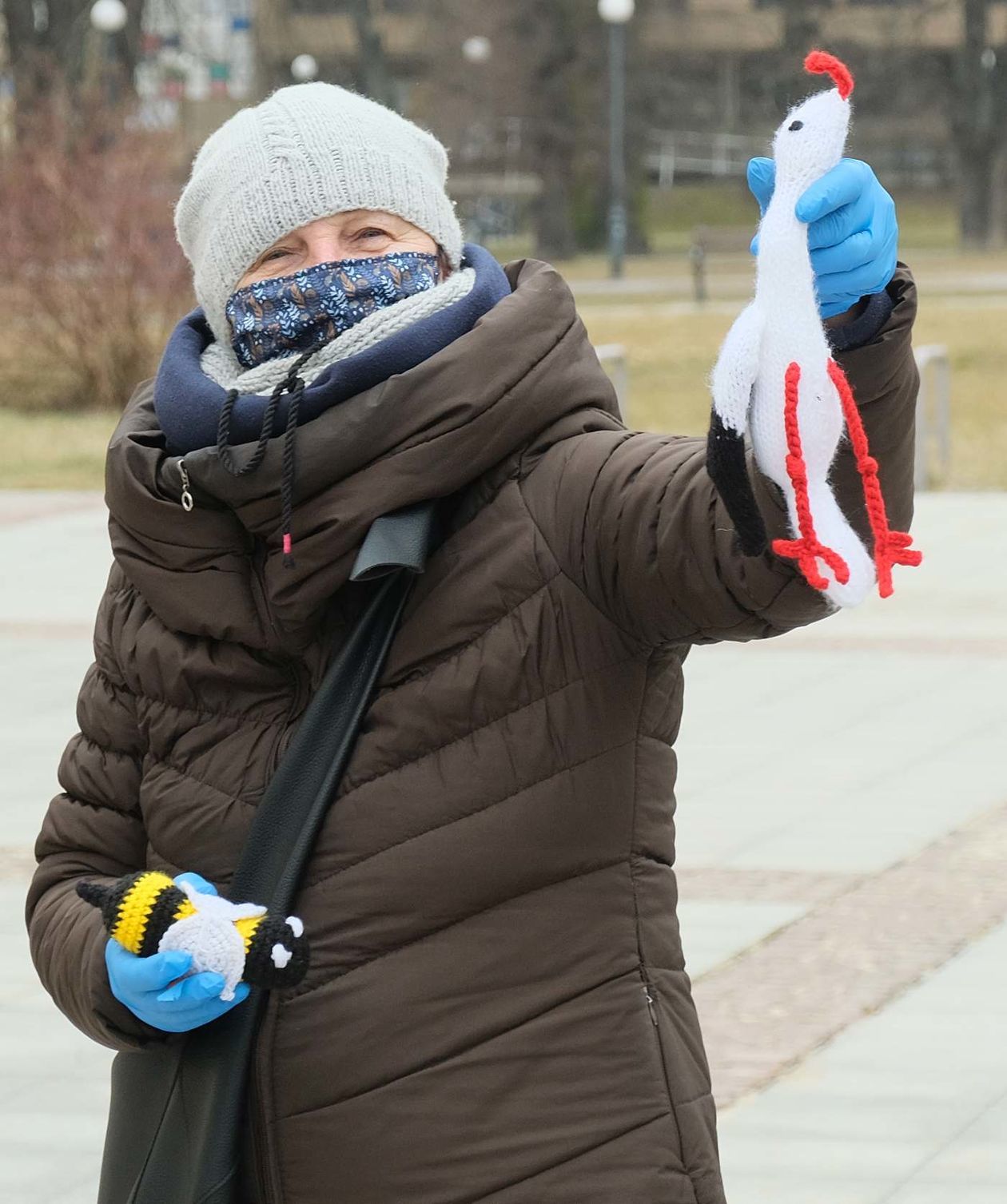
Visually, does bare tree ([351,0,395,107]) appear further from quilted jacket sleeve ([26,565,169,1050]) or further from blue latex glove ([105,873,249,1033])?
blue latex glove ([105,873,249,1033])

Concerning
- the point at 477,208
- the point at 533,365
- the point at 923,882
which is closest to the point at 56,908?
the point at 533,365

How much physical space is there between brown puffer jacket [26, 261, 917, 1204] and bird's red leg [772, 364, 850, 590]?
0.21m

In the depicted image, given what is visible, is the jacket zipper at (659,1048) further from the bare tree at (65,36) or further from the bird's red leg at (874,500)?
the bare tree at (65,36)

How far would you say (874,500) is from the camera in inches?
69.9

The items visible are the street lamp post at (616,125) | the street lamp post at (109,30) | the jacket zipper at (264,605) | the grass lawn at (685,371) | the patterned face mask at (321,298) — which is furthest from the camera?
the street lamp post at (616,125)

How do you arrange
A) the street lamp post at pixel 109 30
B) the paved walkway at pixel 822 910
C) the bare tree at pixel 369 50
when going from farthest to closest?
the bare tree at pixel 369 50 → the street lamp post at pixel 109 30 → the paved walkway at pixel 822 910

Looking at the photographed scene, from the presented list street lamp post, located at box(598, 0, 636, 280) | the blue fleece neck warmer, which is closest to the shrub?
the blue fleece neck warmer

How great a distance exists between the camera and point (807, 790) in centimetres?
664

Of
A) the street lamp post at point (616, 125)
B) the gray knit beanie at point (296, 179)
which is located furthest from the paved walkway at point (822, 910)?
the street lamp post at point (616, 125)

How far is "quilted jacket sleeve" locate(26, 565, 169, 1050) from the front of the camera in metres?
2.23

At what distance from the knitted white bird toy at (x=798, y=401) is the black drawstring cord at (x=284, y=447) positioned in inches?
16.7

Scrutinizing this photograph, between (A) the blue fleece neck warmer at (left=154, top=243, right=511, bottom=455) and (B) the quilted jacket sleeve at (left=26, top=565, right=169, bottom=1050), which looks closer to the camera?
(A) the blue fleece neck warmer at (left=154, top=243, right=511, bottom=455)

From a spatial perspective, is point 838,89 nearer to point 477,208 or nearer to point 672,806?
point 672,806

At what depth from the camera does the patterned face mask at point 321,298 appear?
7.16ft
